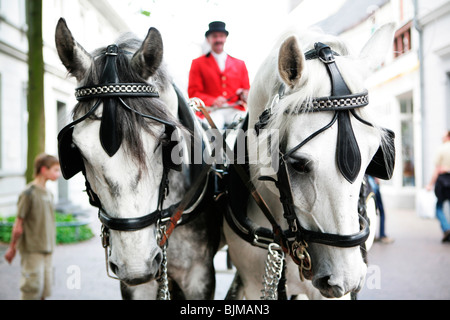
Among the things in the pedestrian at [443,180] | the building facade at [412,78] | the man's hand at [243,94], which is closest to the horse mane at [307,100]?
the building facade at [412,78]

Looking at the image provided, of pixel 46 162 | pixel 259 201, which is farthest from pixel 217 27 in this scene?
pixel 46 162

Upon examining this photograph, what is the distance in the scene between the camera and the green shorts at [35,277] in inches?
161

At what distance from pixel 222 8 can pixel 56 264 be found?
5.24 m

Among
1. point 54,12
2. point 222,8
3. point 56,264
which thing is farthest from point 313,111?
point 56,264

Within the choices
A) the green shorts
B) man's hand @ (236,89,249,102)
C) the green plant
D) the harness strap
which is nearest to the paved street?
the green plant

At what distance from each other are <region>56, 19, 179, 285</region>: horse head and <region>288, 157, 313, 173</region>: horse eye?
56 cm

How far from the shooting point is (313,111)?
153cm

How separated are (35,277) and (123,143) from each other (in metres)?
3.30

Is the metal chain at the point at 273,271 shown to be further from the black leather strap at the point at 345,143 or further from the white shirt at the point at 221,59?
the white shirt at the point at 221,59

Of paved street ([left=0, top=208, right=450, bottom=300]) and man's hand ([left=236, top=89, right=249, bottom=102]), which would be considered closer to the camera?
man's hand ([left=236, top=89, right=249, bottom=102])

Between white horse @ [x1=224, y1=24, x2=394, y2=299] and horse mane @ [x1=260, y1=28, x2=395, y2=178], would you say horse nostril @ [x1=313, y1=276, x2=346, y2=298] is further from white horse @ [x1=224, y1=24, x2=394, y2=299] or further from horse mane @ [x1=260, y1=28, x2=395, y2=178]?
horse mane @ [x1=260, y1=28, x2=395, y2=178]

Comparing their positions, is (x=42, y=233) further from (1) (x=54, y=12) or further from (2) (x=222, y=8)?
(2) (x=222, y=8)

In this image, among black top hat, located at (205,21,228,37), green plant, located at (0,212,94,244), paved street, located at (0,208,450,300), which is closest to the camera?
black top hat, located at (205,21,228,37)

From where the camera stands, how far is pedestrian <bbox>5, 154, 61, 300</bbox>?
4.10 metres
